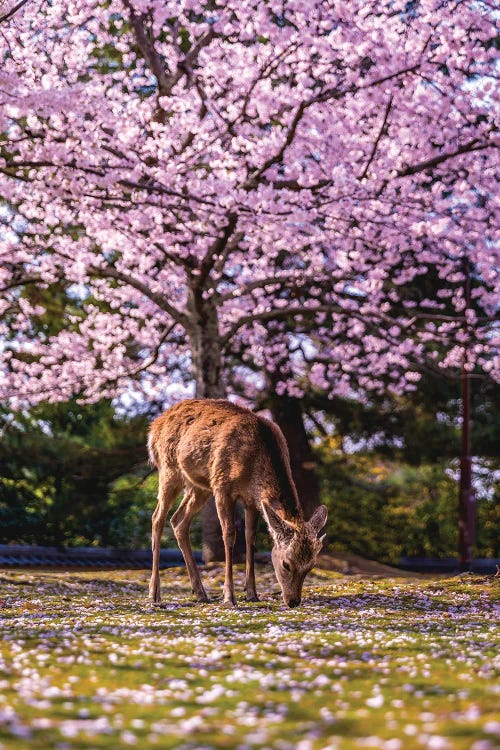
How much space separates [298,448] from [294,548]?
1642cm

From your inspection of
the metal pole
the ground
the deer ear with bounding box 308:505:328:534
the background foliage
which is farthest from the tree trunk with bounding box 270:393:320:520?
the deer ear with bounding box 308:505:328:534

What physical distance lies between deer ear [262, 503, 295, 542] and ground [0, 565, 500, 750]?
0.93 m

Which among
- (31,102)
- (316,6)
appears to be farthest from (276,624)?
(316,6)

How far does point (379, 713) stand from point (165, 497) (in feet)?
27.5

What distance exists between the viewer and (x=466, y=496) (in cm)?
2528

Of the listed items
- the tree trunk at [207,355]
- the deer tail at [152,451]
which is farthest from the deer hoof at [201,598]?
the tree trunk at [207,355]

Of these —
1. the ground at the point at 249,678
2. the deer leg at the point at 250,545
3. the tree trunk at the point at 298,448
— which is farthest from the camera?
the tree trunk at the point at 298,448

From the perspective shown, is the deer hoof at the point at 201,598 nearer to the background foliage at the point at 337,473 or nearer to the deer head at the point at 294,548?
the deer head at the point at 294,548

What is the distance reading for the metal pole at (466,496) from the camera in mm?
25156

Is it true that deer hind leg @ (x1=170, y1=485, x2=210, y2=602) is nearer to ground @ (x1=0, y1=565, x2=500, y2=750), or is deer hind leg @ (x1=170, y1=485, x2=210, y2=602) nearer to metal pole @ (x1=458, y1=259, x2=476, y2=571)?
ground @ (x1=0, y1=565, x2=500, y2=750)

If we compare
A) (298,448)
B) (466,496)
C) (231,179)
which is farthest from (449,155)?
(298,448)

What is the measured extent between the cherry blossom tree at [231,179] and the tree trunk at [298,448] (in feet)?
2.75

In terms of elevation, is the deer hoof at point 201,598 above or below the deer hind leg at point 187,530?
below

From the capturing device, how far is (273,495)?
11.9m
